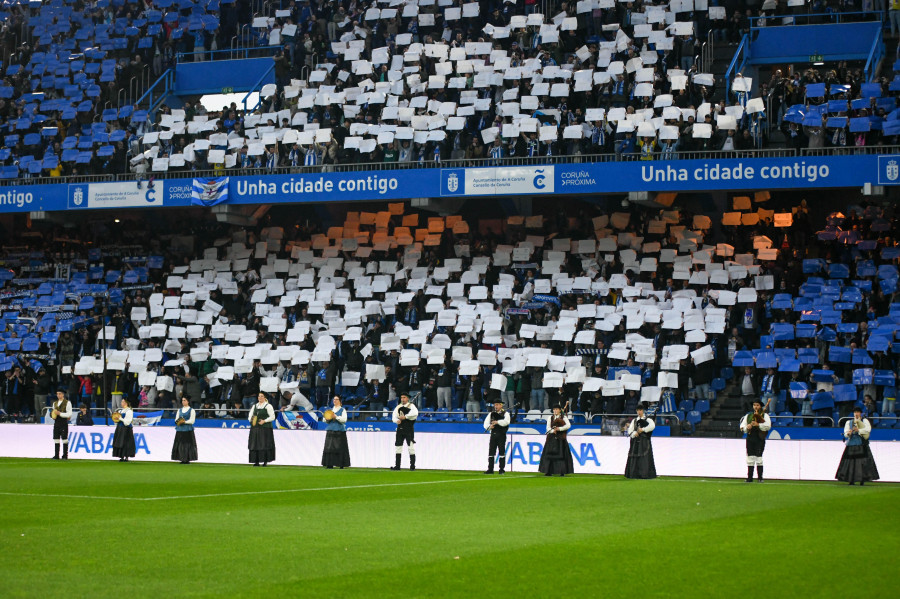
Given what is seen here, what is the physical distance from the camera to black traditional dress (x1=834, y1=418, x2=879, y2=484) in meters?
23.9

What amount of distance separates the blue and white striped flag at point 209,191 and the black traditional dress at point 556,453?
14.9 m

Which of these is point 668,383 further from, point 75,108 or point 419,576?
point 75,108

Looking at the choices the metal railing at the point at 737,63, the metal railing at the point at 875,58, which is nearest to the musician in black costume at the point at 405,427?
the metal railing at the point at 737,63

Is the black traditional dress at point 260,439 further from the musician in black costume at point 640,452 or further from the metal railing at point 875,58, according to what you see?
the metal railing at point 875,58

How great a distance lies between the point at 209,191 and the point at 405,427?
1233 cm

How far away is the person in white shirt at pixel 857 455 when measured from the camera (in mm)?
23844

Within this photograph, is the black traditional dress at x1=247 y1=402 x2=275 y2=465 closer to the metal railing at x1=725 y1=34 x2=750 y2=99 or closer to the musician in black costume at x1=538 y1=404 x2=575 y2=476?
the musician in black costume at x1=538 y1=404 x2=575 y2=476

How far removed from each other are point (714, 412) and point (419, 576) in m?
20.6

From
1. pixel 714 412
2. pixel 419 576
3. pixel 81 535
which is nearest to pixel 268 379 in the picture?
pixel 714 412

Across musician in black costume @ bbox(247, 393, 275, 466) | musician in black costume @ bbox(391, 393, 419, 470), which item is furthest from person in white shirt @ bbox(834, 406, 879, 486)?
musician in black costume @ bbox(247, 393, 275, 466)

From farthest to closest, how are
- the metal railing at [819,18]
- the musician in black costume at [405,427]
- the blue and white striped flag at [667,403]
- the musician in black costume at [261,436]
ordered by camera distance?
the metal railing at [819,18] → the blue and white striped flag at [667,403] → the musician in black costume at [261,436] → the musician in black costume at [405,427]

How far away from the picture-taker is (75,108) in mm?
41344

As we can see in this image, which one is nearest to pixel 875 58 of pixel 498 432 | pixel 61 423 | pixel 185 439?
pixel 498 432

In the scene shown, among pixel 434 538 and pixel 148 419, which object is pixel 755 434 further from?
pixel 148 419
